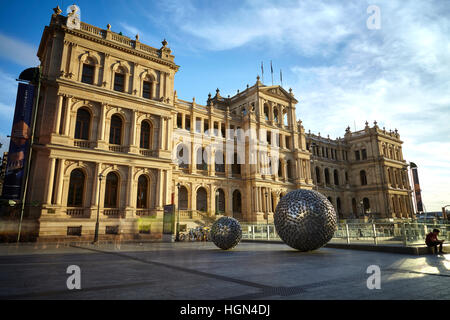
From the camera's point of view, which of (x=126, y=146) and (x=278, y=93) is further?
(x=278, y=93)

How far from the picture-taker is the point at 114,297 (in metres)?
4.46

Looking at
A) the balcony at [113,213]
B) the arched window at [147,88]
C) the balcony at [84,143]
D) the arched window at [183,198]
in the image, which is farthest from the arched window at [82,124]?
the arched window at [183,198]

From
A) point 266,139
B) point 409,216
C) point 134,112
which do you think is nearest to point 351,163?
point 409,216

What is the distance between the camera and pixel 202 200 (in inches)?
1417

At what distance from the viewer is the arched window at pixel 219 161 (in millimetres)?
38500

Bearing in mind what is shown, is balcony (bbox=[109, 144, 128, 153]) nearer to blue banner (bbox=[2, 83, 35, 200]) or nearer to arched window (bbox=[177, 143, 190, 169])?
Result: blue banner (bbox=[2, 83, 35, 200])

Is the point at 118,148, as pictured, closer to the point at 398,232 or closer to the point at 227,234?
the point at 227,234

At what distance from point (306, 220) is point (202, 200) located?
26.7 m

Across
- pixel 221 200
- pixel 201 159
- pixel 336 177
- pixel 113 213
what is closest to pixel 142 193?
pixel 113 213

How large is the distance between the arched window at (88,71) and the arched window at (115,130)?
3694 millimetres

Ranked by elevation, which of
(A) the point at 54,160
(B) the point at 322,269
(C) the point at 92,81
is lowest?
(B) the point at 322,269

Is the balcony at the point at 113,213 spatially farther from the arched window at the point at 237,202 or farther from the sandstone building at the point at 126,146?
the arched window at the point at 237,202
